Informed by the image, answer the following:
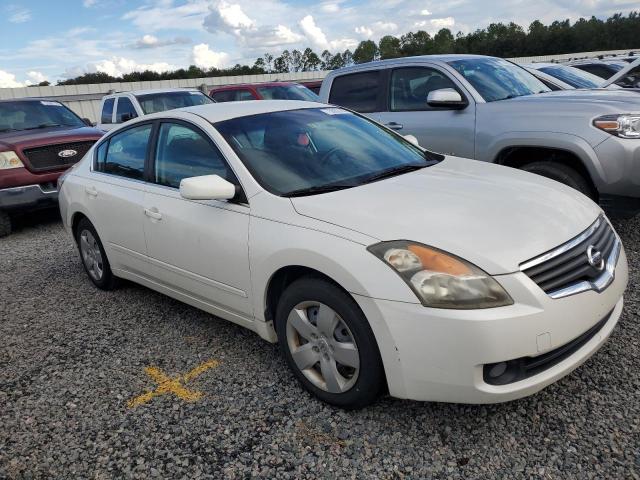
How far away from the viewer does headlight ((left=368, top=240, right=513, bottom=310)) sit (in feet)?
7.18

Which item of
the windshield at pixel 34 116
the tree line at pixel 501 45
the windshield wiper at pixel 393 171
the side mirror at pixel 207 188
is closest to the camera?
the side mirror at pixel 207 188

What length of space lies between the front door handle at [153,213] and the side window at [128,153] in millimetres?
346

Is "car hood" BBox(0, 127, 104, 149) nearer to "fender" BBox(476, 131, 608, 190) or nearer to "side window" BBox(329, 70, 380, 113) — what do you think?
"side window" BBox(329, 70, 380, 113)

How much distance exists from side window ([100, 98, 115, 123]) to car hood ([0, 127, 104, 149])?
8.65 feet

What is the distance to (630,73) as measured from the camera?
651 centimetres

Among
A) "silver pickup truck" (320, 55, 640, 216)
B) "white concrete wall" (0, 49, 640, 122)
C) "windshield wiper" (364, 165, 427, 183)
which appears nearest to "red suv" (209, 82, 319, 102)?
"silver pickup truck" (320, 55, 640, 216)

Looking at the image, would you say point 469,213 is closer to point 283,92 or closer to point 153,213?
point 153,213

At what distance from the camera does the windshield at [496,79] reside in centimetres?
547

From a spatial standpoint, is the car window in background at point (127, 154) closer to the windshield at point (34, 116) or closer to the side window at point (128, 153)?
the side window at point (128, 153)

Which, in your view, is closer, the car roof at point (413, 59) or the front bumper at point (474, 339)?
the front bumper at point (474, 339)

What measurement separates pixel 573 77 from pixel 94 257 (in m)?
8.15

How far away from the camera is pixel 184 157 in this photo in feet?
11.6

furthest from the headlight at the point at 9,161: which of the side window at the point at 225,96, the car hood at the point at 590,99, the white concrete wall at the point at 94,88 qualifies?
the white concrete wall at the point at 94,88

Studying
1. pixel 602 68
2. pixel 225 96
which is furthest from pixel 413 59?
pixel 602 68
